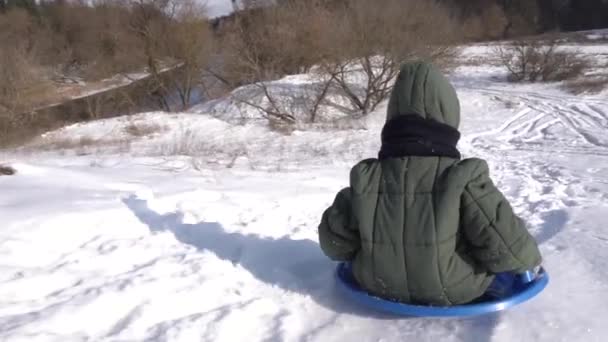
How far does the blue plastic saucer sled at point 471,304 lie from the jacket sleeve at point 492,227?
0.63 feet

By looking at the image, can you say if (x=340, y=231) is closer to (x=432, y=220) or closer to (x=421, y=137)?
(x=432, y=220)

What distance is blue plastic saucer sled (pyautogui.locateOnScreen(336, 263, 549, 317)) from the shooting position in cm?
270

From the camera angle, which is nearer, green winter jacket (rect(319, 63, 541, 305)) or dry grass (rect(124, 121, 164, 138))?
→ green winter jacket (rect(319, 63, 541, 305))

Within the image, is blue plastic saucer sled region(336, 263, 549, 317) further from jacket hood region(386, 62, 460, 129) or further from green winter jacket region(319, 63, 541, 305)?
jacket hood region(386, 62, 460, 129)

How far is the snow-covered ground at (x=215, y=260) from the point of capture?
283 cm

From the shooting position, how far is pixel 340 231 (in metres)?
2.93

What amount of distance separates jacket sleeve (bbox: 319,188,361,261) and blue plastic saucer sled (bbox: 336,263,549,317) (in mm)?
208

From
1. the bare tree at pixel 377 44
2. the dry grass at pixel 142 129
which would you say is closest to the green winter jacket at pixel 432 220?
the dry grass at pixel 142 129

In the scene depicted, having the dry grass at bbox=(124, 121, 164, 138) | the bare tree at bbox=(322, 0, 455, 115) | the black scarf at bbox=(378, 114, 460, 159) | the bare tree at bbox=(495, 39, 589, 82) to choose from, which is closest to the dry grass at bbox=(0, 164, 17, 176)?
the black scarf at bbox=(378, 114, 460, 159)

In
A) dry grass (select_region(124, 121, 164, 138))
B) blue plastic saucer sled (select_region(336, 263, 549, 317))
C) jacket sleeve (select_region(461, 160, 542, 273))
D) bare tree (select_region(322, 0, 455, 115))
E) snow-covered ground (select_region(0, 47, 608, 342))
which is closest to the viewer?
jacket sleeve (select_region(461, 160, 542, 273))

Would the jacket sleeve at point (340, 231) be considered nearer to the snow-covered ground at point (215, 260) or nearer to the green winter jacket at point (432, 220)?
the green winter jacket at point (432, 220)

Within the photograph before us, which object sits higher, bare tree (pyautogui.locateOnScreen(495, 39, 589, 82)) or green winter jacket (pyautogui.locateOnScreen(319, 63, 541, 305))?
green winter jacket (pyautogui.locateOnScreen(319, 63, 541, 305))

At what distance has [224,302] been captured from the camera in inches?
126

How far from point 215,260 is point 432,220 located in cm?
161
